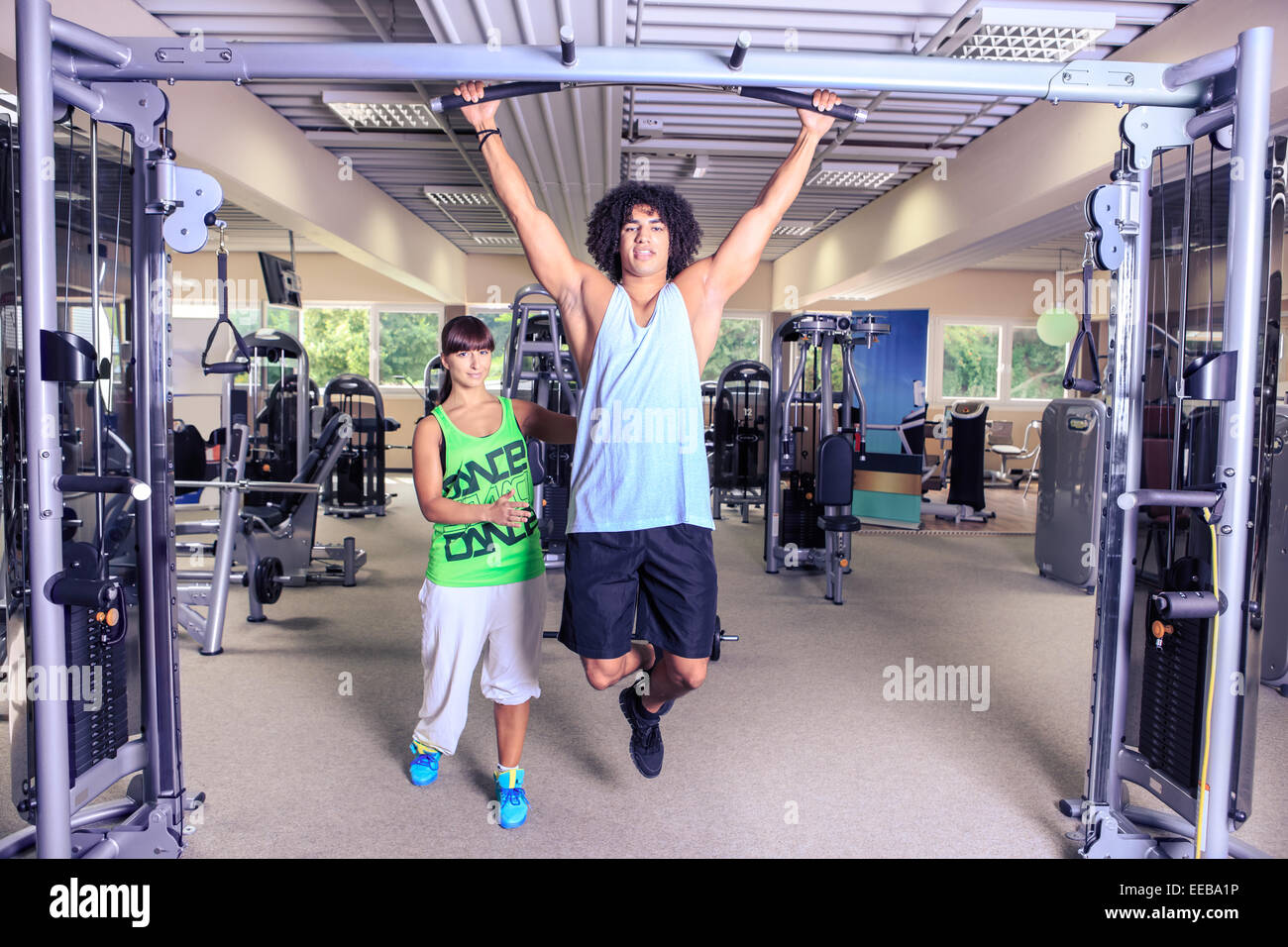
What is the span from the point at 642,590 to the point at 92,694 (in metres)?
1.23

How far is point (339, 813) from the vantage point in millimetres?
2271

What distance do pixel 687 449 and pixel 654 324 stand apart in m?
0.29

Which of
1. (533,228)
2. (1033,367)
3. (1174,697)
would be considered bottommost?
(1174,697)

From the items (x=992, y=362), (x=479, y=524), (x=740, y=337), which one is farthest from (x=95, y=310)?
(x=992, y=362)

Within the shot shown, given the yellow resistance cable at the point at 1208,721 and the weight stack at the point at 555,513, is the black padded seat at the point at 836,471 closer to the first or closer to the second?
the weight stack at the point at 555,513

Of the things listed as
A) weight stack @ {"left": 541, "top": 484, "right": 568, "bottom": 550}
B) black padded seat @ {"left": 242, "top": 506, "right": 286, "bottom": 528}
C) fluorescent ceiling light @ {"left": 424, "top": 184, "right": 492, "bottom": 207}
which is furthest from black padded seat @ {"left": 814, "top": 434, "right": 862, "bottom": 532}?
fluorescent ceiling light @ {"left": 424, "top": 184, "right": 492, "bottom": 207}

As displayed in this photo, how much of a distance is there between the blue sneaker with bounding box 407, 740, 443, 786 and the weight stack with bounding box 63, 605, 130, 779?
2.37ft

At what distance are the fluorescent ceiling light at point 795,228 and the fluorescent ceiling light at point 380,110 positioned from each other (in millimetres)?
4838

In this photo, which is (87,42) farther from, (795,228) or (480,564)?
(795,228)

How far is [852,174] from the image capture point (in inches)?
302

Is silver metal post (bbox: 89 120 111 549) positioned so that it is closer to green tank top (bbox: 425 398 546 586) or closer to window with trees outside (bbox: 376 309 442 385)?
green tank top (bbox: 425 398 546 586)

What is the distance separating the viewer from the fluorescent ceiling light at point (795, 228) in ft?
33.3

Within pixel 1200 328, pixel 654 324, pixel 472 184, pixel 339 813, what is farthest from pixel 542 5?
pixel 472 184

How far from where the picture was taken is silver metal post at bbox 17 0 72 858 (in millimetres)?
1629
